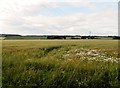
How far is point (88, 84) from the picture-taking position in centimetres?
2053

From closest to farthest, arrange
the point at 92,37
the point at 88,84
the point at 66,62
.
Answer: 1. the point at 88,84
2. the point at 66,62
3. the point at 92,37

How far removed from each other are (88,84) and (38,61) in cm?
626

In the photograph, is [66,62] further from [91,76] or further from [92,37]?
[92,37]

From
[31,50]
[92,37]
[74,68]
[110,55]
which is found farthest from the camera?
[92,37]

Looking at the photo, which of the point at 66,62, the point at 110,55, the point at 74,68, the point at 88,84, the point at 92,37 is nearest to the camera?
the point at 88,84

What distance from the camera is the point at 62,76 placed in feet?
70.0

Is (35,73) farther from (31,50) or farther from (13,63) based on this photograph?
(31,50)

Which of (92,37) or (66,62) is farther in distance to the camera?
(92,37)

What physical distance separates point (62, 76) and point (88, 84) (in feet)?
7.37

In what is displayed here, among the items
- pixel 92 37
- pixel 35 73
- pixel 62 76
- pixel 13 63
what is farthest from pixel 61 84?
pixel 92 37

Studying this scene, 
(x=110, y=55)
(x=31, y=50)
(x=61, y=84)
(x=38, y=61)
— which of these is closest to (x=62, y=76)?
(x=61, y=84)

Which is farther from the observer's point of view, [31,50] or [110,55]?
[31,50]

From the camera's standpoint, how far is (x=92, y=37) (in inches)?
3061

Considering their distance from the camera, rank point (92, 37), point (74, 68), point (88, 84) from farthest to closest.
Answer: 1. point (92, 37)
2. point (74, 68)
3. point (88, 84)
